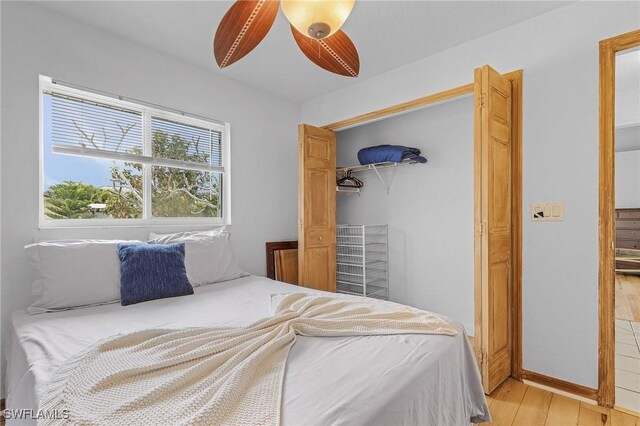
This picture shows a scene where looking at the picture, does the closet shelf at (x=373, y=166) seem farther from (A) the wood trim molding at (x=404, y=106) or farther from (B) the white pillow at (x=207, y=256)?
(B) the white pillow at (x=207, y=256)

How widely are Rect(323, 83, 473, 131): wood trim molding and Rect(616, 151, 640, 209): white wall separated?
5.00m

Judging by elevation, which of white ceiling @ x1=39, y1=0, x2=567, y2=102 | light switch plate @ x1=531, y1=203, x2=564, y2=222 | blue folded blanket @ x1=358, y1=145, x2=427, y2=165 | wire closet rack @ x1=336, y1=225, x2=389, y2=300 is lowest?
wire closet rack @ x1=336, y1=225, x2=389, y2=300

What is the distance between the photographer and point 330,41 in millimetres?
1574

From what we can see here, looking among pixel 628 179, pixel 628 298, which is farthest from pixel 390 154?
pixel 628 179

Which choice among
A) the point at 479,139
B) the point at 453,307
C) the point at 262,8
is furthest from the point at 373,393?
the point at 453,307

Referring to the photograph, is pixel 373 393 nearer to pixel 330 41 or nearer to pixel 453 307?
pixel 330 41

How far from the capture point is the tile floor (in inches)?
81.0

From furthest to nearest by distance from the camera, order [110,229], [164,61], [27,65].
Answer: [164,61] < [110,229] < [27,65]

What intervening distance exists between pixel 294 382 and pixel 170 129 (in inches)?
102

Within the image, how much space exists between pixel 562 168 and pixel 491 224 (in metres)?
0.64

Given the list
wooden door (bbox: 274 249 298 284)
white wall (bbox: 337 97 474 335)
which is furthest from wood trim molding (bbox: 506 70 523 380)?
wooden door (bbox: 274 249 298 284)

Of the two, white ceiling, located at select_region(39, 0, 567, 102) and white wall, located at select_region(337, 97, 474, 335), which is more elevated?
white ceiling, located at select_region(39, 0, 567, 102)

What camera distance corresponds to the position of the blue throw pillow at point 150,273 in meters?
2.02

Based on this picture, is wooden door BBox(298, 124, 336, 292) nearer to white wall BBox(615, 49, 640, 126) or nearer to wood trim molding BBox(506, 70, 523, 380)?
wood trim molding BBox(506, 70, 523, 380)
